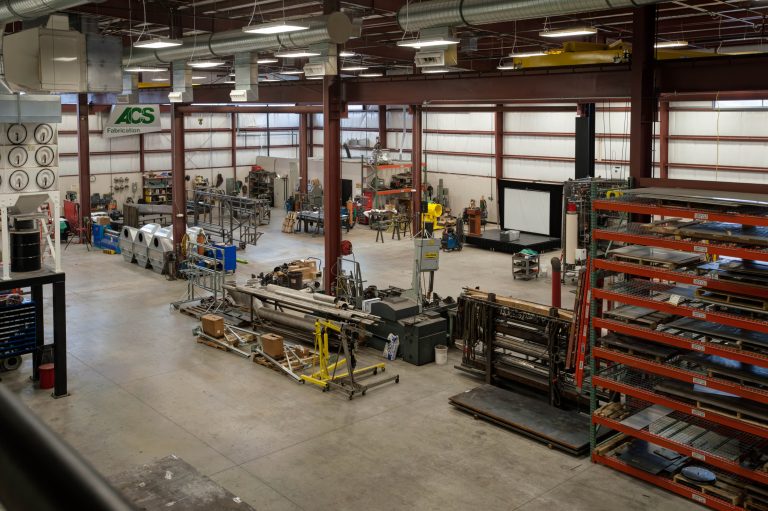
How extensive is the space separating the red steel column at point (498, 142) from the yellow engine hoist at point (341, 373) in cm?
2215

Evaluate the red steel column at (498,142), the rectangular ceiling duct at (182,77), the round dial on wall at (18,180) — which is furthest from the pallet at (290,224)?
the round dial on wall at (18,180)

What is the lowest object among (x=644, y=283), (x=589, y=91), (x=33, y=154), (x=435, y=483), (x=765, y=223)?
(x=435, y=483)

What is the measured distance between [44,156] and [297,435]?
6.63 meters

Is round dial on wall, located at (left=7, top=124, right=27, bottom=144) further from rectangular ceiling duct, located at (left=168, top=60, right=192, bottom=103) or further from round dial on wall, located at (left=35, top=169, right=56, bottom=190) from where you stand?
rectangular ceiling duct, located at (left=168, top=60, right=192, bottom=103)

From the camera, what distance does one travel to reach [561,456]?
10.8 m

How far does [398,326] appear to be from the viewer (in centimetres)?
1492

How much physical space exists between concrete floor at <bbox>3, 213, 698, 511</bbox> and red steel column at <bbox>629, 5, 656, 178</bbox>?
5333 millimetres

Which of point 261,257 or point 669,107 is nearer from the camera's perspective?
point 261,257

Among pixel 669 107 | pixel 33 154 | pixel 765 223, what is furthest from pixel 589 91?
pixel 669 107

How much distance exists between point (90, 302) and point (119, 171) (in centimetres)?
1993

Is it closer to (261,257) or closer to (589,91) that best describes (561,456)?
(589,91)

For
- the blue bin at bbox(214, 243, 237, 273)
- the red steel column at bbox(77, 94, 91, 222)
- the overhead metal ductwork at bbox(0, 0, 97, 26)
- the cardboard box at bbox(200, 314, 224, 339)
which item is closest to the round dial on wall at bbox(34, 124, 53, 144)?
the overhead metal ductwork at bbox(0, 0, 97, 26)

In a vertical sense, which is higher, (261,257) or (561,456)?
(261,257)

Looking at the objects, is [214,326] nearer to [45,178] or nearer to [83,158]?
[45,178]
